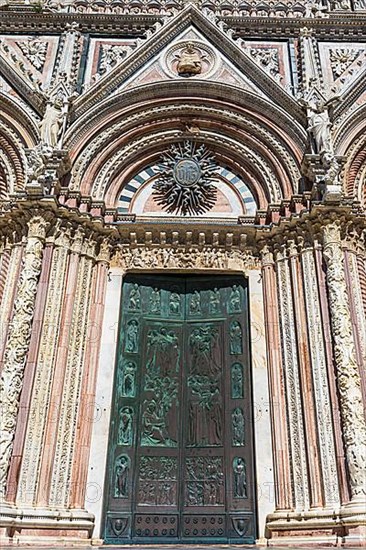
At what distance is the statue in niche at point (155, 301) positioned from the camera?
34.7ft

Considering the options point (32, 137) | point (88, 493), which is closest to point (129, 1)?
point (32, 137)

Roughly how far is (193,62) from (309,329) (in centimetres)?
672

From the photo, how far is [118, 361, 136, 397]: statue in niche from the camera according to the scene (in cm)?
977

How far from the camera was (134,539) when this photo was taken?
8.72 meters

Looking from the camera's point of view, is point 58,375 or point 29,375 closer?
point 29,375

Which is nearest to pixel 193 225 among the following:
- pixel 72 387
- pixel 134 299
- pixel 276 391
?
pixel 134 299

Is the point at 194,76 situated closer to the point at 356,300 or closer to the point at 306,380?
the point at 356,300

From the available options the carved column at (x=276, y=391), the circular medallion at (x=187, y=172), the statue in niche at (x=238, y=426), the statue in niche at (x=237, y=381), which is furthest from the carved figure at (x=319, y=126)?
the statue in niche at (x=238, y=426)

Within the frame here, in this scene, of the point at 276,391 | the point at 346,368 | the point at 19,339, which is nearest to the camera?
the point at 346,368

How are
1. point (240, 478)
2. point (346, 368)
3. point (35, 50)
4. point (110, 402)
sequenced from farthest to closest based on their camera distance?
point (35, 50) → point (110, 402) → point (240, 478) → point (346, 368)

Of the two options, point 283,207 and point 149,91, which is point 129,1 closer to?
point 149,91

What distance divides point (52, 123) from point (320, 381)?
692 centimetres

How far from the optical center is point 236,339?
33.5 ft

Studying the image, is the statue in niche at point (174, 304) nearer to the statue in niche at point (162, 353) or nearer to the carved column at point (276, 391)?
the statue in niche at point (162, 353)
